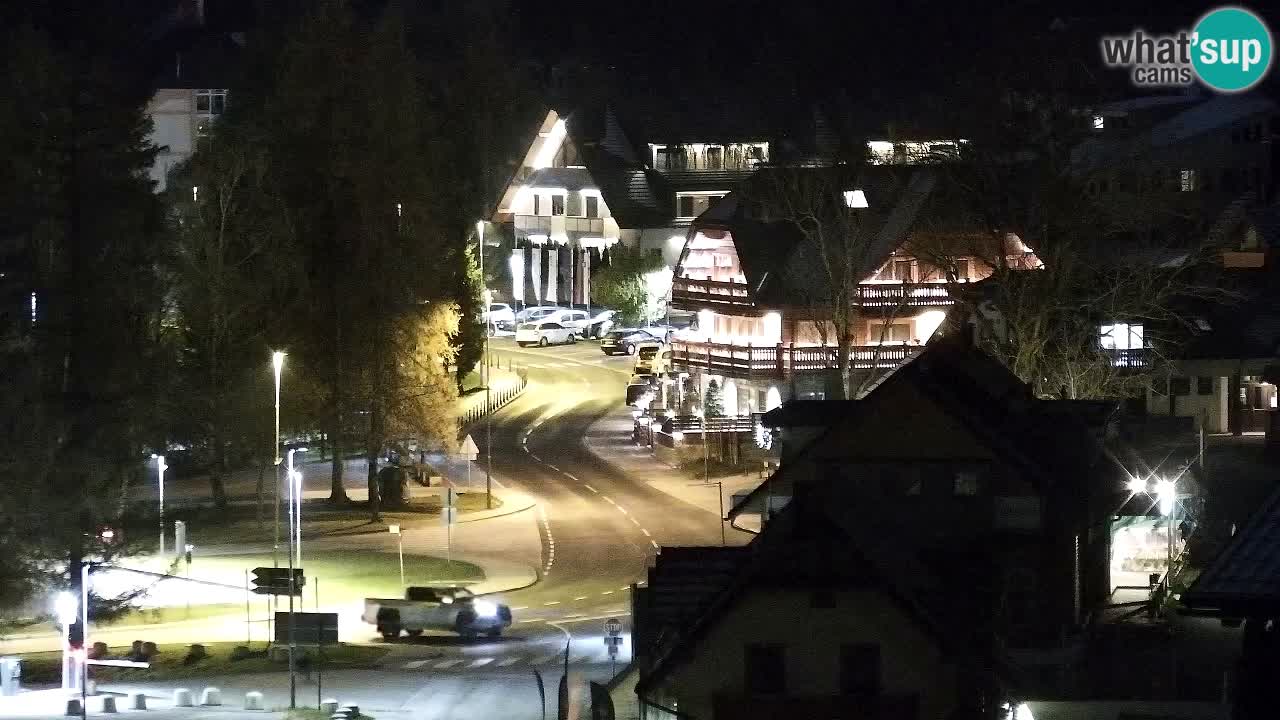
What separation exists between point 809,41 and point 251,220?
256 feet

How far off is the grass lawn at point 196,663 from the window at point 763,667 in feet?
66.1

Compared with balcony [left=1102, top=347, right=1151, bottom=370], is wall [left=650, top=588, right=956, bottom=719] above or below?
below

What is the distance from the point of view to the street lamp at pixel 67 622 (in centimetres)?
4528

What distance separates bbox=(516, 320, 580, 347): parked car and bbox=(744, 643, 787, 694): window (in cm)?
7589

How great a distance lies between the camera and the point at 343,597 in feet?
189

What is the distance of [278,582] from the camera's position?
147ft

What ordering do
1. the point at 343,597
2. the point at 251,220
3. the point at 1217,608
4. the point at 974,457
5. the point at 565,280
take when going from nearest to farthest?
the point at 1217,608
the point at 974,457
the point at 343,597
the point at 251,220
the point at 565,280

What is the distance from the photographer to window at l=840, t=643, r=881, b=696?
99.6 feet

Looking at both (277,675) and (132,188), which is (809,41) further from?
(277,675)

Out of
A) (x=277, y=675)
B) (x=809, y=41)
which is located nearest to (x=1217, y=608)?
(x=277, y=675)

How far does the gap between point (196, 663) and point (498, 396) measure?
42568 millimetres

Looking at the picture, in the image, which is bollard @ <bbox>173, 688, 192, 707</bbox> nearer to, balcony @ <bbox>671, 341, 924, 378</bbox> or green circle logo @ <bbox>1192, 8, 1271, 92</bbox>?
balcony @ <bbox>671, 341, 924, 378</bbox>

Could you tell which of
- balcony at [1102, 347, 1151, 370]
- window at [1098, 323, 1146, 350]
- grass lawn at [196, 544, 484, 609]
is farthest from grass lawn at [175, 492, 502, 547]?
window at [1098, 323, 1146, 350]

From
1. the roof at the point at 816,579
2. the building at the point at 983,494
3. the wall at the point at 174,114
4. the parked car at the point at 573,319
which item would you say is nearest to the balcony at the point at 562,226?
the parked car at the point at 573,319
